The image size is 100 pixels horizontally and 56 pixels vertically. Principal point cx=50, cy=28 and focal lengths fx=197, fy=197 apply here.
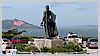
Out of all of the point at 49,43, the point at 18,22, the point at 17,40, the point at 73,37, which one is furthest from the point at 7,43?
the point at 73,37

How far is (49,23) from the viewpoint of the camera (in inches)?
104

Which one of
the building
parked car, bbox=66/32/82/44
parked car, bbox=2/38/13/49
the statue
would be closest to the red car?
parked car, bbox=2/38/13/49

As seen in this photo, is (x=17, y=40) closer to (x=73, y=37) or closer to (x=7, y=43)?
(x=7, y=43)

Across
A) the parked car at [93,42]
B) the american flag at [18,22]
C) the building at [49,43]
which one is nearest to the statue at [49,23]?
the building at [49,43]

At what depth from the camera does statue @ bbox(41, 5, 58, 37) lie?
2600 millimetres

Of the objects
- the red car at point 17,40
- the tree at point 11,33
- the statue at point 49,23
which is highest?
the statue at point 49,23

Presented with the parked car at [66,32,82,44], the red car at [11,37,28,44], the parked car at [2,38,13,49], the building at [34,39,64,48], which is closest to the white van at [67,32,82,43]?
the parked car at [66,32,82,44]

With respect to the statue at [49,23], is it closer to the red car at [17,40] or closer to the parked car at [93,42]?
the red car at [17,40]

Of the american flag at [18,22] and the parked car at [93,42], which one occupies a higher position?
the american flag at [18,22]

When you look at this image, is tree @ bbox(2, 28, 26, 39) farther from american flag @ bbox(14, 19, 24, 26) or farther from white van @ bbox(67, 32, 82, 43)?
white van @ bbox(67, 32, 82, 43)

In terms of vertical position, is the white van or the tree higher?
the tree

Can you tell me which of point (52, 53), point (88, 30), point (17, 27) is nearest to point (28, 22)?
point (17, 27)

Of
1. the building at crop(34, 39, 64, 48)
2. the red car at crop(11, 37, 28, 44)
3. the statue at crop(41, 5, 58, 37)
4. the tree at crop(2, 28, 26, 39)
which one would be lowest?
the building at crop(34, 39, 64, 48)

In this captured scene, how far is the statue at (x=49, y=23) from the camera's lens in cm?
260
